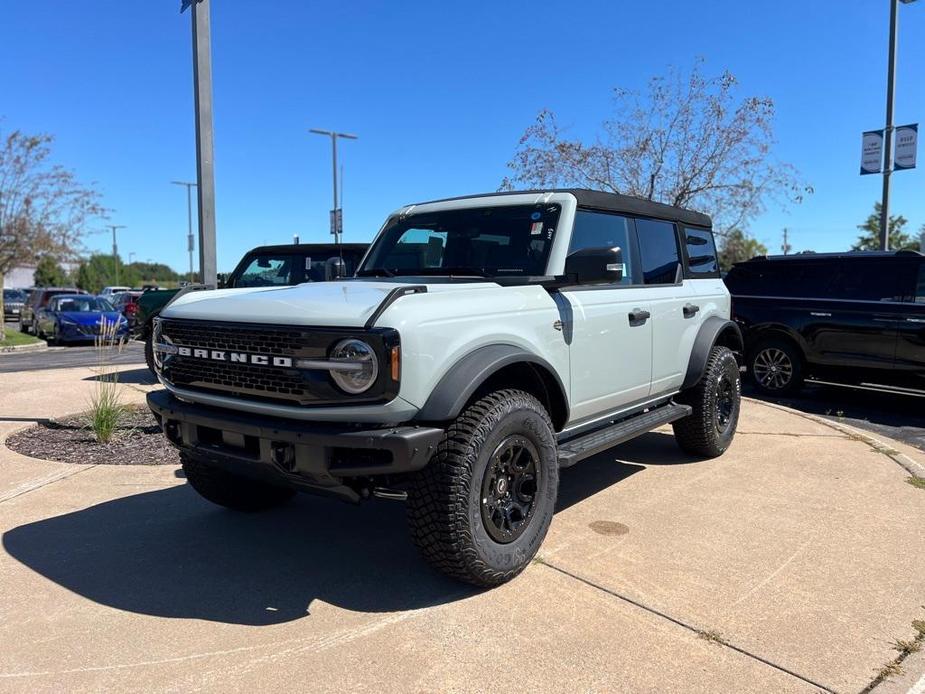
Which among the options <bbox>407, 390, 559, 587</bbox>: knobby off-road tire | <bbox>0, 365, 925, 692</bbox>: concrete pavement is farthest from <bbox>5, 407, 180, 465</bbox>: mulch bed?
<bbox>407, 390, 559, 587</bbox>: knobby off-road tire

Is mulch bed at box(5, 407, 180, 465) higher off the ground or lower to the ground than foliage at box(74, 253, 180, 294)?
lower

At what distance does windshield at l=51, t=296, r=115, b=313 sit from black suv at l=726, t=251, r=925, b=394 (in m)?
18.5

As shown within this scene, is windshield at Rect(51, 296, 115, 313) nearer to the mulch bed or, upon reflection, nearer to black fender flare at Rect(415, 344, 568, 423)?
the mulch bed

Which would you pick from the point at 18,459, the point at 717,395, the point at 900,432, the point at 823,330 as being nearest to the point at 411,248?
the point at 717,395

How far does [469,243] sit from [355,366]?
178 centimetres

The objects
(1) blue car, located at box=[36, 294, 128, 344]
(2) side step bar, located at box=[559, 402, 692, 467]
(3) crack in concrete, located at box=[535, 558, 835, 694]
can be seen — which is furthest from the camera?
(1) blue car, located at box=[36, 294, 128, 344]

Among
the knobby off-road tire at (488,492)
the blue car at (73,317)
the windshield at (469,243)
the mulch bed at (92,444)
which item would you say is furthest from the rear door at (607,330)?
the blue car at (73,317)

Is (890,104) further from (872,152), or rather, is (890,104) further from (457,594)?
(457,594)

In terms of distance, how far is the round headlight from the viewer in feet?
9.37

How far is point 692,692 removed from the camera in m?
2.51

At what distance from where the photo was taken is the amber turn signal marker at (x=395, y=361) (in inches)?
112

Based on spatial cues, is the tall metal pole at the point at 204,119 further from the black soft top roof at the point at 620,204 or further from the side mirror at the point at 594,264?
the side mirror at the point at 594,264

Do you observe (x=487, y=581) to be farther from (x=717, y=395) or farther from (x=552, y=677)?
(x=717, y=395)

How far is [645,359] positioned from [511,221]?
1.36m
